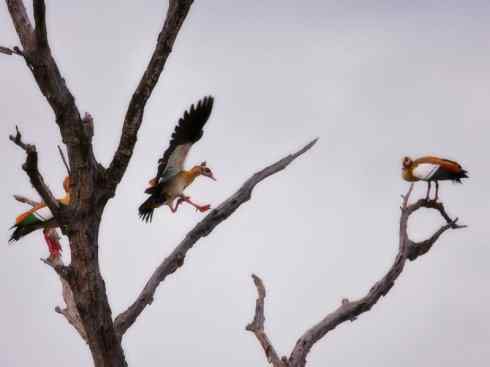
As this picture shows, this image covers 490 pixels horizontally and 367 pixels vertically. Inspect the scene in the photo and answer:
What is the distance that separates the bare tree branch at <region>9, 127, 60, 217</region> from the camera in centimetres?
545

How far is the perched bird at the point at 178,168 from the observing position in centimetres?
930

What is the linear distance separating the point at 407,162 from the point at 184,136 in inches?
156

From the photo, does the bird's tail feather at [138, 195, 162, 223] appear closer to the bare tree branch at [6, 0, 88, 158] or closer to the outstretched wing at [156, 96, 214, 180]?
the outstretched wing at [156, 96, 214, 180]

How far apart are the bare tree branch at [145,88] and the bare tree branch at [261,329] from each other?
8.83 feet

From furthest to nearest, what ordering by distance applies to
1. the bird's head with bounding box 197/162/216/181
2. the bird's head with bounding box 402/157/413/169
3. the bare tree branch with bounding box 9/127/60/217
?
the bird's head with bounding box 402/157/413/169, the bird's head with bounding box 197/162/216/181, the bare tree branch with bounding box 9/127/60/217

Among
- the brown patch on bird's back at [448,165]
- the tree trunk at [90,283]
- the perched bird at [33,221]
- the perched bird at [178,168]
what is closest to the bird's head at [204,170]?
the perched bird at [178,168]

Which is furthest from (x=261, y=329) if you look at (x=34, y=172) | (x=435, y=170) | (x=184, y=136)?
(x=435, y=170)

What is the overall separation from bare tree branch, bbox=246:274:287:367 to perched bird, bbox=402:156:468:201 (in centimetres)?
325

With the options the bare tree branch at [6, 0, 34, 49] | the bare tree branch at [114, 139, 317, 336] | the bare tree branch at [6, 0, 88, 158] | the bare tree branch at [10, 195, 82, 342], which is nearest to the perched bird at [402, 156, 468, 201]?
the bare tree branch at [114, 139, 317, 336]

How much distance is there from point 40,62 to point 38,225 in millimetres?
3168

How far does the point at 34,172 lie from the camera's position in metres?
5.73

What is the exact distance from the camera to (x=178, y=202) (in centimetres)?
1016

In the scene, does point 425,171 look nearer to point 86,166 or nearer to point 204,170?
point 204,170

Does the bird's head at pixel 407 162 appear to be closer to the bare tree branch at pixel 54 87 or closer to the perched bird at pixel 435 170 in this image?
the perched bird at pixel 435 170
